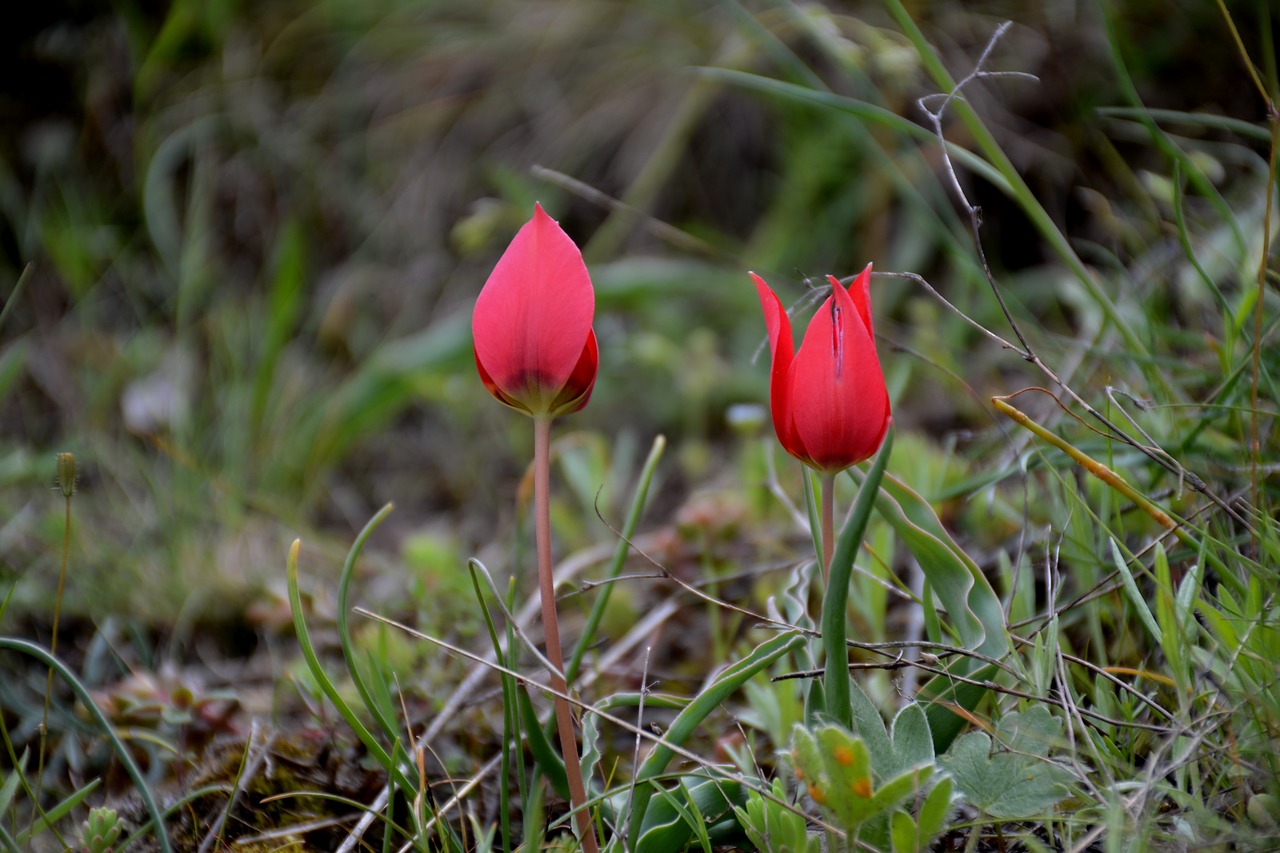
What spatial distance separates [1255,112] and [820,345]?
6.34 feet

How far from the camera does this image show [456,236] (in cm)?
199

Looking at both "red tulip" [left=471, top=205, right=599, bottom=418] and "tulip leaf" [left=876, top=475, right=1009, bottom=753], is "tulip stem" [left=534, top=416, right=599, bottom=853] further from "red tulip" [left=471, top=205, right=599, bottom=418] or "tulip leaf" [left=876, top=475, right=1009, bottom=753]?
"tulip leaf" [left=876, top=475, right=1009, bottom=753]

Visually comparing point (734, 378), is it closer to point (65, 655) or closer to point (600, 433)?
point (600, 433)

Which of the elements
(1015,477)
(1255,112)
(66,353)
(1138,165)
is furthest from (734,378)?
(66,353)

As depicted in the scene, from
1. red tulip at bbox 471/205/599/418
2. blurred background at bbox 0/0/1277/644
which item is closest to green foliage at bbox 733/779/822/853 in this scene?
red tulip at bbox 471/205/599/418

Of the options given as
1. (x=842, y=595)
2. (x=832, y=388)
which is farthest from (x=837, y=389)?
(x=842, y=595)

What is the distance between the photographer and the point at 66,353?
95.8 inches

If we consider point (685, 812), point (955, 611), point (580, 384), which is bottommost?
point (685, 812)

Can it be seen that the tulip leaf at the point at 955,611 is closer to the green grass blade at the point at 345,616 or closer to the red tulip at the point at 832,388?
the red tulip at the point at 832,388

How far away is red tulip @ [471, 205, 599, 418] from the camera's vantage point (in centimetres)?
75

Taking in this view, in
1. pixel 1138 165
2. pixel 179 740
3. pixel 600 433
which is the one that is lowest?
pixel 600 433

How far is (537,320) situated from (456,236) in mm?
1305

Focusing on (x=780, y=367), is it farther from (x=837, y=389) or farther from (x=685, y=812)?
(x=685, y=812)

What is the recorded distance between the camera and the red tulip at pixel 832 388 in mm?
718
